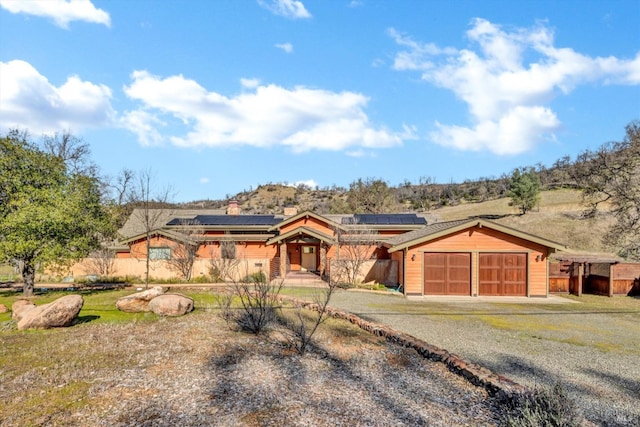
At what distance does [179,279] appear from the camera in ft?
71.5

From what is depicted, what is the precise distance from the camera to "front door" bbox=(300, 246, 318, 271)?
27.3m

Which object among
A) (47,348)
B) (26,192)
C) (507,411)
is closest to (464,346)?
(507,411)

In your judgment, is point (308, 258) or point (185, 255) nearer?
point (185, 255)

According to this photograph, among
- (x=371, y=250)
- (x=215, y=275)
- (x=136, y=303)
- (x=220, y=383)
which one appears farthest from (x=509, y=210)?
(x=220, y=383)

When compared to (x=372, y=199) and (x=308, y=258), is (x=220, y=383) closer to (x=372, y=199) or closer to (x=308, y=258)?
(x=308, y=258)

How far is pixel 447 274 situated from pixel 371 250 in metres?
7.68

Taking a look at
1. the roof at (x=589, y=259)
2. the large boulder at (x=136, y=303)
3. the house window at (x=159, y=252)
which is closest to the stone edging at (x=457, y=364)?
the large boulder at (x=136, y=303)

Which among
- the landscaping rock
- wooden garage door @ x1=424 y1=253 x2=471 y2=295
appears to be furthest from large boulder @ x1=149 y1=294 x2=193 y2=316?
wooden garage door @ x1=424 y1=253 x2=471 y2=295

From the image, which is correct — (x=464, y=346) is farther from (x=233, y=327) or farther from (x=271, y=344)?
(x=233, y=327)

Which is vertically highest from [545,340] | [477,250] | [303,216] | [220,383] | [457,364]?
[303,216]

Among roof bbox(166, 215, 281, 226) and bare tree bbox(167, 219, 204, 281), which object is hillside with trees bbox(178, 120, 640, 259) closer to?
roof bbox(166, 215, 281, 226)

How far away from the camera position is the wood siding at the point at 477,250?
59.2 ft

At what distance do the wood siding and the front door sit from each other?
10.1m

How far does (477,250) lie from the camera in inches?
723
